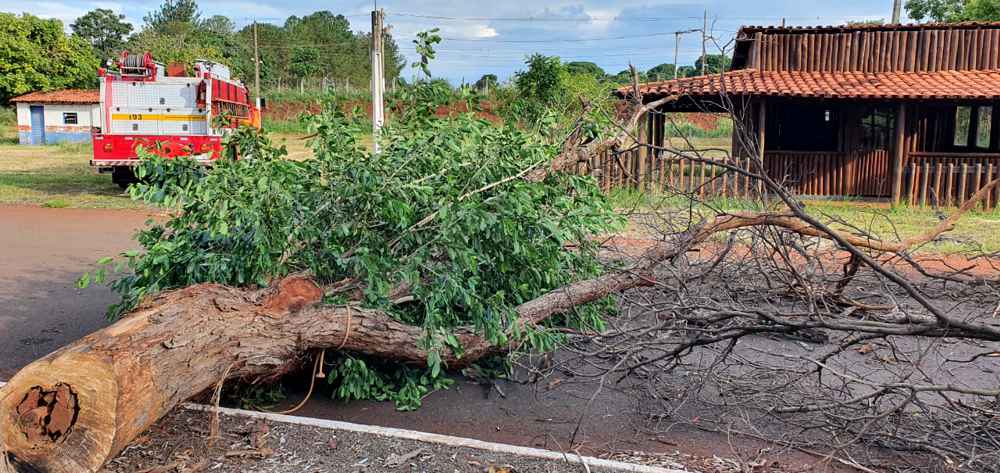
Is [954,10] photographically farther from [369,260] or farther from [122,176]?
[369,260]

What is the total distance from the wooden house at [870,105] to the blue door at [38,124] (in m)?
29.5

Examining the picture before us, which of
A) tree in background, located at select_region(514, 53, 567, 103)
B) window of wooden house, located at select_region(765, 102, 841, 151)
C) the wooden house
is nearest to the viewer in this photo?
the wooden house

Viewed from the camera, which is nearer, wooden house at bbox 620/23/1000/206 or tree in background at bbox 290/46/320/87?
wooden house at bbox 620/23/1000/206

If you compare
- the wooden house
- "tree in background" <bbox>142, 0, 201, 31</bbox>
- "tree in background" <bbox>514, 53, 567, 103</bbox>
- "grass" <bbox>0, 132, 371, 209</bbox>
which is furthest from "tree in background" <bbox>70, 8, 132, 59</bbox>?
the wooden house

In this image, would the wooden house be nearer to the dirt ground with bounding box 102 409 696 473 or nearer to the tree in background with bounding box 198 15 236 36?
the dirt ground with bounding box 102 409 696 473

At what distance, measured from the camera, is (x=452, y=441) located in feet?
13.4

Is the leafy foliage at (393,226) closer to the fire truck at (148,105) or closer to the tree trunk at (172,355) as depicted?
the tree trunk at (172,355)

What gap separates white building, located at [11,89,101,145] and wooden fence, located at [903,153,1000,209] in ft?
106

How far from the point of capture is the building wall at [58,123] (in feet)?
117

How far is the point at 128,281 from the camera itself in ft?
18.2

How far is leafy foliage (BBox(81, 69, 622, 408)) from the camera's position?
16.5 ft

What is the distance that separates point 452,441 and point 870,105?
1477 centimetres

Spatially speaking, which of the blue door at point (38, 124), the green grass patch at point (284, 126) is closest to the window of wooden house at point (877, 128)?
the green grass patch at point (284, 126)

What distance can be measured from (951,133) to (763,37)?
4.37 m
